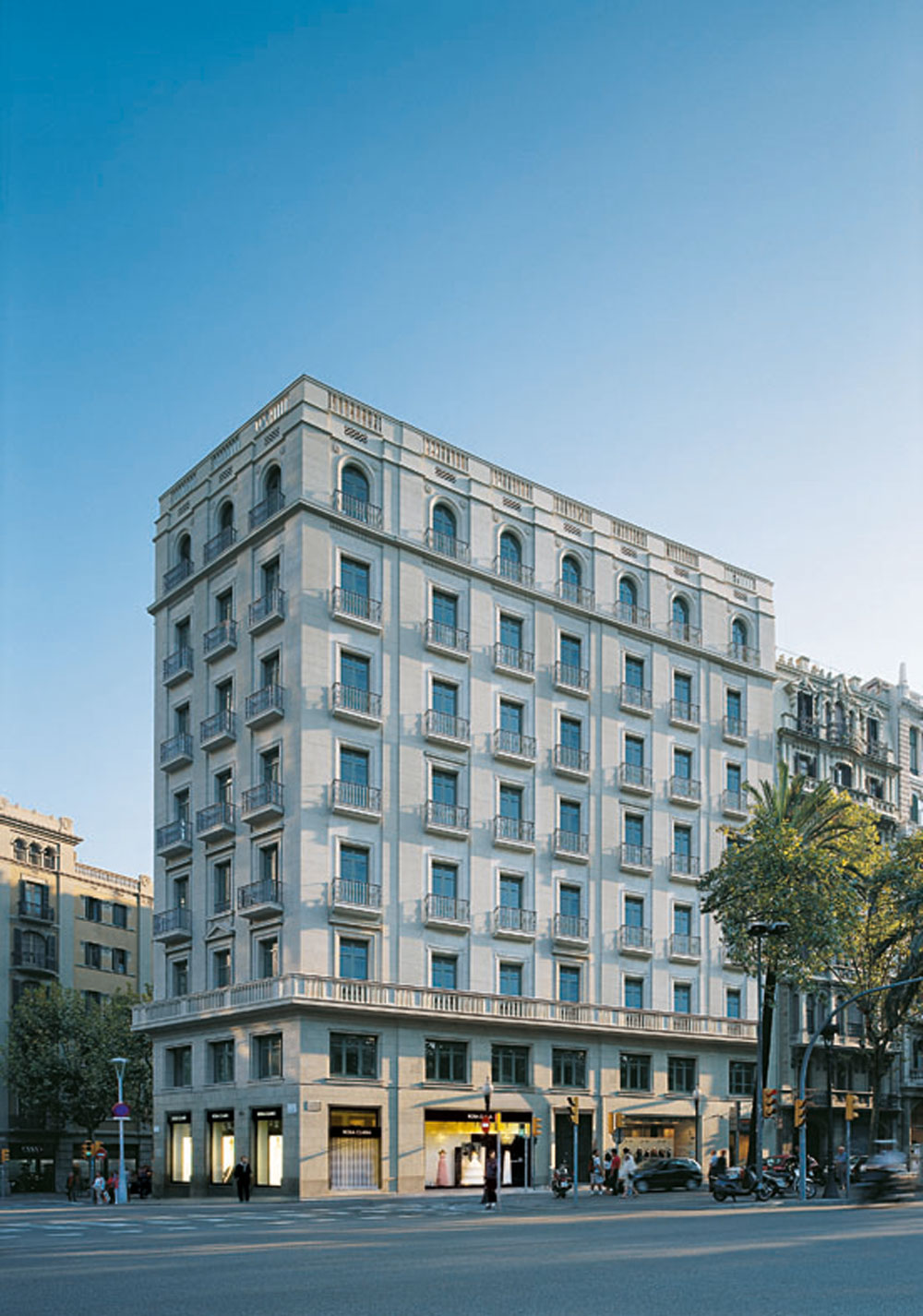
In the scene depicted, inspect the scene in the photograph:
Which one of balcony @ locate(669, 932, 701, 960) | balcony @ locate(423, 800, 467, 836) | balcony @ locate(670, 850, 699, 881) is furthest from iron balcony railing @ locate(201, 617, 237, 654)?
balcony @ locate(669, 932, 701, 960)

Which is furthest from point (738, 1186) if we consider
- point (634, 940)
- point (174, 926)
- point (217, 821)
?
point (174, 926)

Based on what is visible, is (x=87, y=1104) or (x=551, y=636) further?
(x=87, y=1104)

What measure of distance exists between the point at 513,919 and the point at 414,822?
238 inches

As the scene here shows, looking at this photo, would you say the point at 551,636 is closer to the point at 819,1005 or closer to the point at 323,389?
the point at 323,389

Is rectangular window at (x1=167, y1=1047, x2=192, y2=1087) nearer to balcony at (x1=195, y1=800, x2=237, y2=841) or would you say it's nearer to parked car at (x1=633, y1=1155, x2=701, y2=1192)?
balcony at (x1=195, y1=800, x2=237, y2=841)

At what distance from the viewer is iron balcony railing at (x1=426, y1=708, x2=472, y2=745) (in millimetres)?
53562

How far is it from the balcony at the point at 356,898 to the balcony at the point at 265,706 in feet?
20.6

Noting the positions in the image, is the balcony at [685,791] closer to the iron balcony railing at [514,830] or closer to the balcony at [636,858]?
the balcony at [636,858]

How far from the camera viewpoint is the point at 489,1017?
52.6m

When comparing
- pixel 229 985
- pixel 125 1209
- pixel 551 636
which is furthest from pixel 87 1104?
pixel 551 636

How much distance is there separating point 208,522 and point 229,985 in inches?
732

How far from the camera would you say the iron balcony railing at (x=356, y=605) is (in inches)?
2035

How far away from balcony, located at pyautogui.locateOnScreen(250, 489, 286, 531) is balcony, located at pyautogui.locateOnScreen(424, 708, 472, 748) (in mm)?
9461

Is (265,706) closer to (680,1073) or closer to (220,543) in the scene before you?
(220,543)
